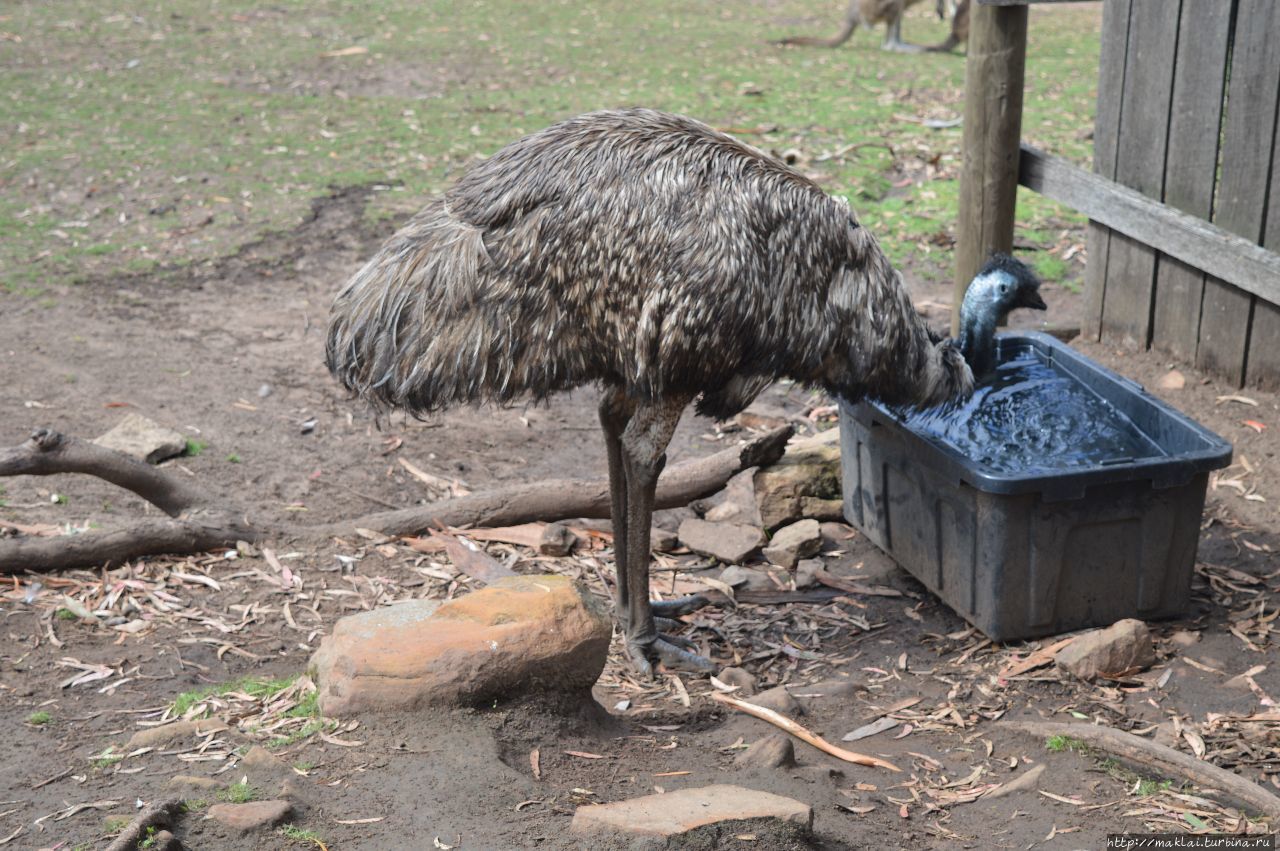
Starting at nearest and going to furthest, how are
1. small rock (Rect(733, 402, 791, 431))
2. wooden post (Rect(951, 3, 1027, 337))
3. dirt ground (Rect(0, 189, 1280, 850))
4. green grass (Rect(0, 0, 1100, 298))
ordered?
dirt ground (Rect(0, 189, 1280, 850)) < wooden post (Rect(951, 3, 1027, 337)) < small rock (Rect(733, 402, 791, 431)) < green grass (Rect(0, 0, 1100, 298))

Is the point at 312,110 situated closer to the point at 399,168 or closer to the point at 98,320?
the point at 399,168

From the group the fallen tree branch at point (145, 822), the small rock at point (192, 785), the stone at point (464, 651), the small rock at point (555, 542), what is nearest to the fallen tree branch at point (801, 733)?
the stone at point (464, 651)

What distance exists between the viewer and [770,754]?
3.70 m

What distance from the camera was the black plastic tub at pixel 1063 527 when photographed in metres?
4.43

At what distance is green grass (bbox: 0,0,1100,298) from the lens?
8.70m

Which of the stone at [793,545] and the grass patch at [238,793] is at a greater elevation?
the grass patch at [238,793]

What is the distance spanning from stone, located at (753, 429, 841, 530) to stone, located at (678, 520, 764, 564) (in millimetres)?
121

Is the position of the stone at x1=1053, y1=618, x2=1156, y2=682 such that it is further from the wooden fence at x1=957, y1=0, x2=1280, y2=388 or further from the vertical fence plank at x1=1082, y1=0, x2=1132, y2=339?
the vertical fence plank at x1=1082, y1=0, x2=1132, y2=339

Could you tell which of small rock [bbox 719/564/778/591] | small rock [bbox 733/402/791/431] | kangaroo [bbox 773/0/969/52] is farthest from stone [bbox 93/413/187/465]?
kangaroo [bbox 773/0/969/52]

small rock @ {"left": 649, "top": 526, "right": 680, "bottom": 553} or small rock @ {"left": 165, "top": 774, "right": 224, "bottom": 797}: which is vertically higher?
small rock @ {"left": 165, "top": 774, "right": 224, "bottom": 797}

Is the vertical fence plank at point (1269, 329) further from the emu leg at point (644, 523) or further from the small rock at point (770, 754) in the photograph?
the small rock at point (770, 754)

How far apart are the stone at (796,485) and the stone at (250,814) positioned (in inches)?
113

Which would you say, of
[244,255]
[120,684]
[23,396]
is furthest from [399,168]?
[120,684]

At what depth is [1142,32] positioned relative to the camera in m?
6.11
